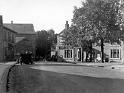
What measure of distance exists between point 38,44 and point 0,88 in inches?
3375

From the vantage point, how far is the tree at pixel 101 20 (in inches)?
1724

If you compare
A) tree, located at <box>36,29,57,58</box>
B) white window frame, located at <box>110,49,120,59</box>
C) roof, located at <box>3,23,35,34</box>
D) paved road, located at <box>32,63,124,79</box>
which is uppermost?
roof, located at <box>3,23,35,34</box>

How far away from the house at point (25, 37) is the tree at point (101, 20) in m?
41.6

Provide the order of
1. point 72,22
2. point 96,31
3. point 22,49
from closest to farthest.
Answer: point 96,31 → point 72,22 → point 22,49

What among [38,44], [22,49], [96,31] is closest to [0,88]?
[96,31]

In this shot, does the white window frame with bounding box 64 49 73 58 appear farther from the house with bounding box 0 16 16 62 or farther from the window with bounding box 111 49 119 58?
the house with bounding box 0 16 16 62

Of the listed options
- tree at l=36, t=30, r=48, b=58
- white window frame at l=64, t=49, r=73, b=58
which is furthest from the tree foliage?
tree at l=36, t=30, r=48, b=58

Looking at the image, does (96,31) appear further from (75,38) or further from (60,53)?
(60,53)

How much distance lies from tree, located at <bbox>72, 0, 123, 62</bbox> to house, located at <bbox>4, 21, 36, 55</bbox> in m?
41.6

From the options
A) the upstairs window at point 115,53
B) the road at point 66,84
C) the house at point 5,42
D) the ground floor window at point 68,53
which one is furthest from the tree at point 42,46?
the road at point 66,84

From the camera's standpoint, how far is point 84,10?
45531mm

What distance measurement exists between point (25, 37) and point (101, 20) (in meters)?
52.0

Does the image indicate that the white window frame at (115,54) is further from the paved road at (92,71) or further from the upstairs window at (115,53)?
the paved road at (92,71)

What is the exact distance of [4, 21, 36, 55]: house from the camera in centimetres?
8522
